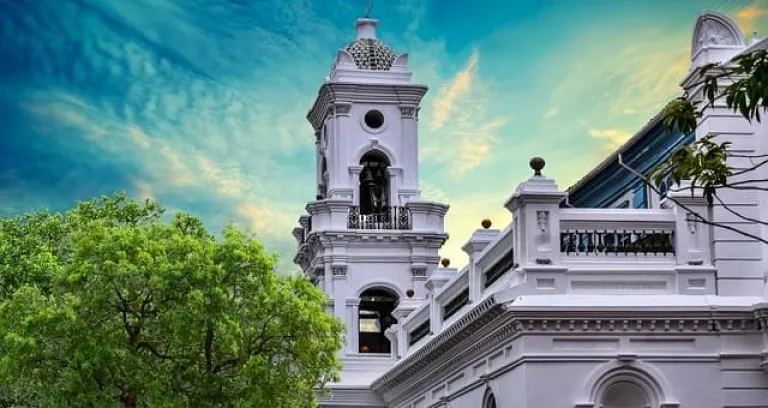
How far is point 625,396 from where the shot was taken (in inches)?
1049

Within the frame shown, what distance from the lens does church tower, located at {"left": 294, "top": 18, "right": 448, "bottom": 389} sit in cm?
4850

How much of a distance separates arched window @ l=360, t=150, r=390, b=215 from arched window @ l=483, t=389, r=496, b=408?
2034cm

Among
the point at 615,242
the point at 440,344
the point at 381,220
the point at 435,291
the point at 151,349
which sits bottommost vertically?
the point at 440,344

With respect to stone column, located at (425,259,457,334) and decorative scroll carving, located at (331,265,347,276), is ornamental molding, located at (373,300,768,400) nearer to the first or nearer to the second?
stone column, located at (425,259,457,334)

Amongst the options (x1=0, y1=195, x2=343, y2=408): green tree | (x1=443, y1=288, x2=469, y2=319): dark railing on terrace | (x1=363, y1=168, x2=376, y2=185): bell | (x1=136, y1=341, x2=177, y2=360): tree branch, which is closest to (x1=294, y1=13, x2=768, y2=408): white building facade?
(x1=443, y1=288, x2=469, y2=319): dark railing on terrace

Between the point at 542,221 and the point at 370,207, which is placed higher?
the point at 370,207

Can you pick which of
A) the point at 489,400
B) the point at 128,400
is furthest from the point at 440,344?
the point at 128,400

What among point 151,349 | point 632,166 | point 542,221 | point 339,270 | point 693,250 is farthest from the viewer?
point 339,270

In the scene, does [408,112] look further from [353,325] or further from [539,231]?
[539,231]

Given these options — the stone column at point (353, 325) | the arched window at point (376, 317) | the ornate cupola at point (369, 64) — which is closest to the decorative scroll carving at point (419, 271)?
the arched window at point (376, 317)

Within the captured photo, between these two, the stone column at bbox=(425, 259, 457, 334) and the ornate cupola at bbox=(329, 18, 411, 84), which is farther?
the ornate cupola at bbox=(329, 18, 411, 84)

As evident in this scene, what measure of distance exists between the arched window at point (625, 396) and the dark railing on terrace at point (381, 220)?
22.7 m

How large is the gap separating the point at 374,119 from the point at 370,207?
3.04 meters

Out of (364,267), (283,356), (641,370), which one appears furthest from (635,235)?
(364,267)
